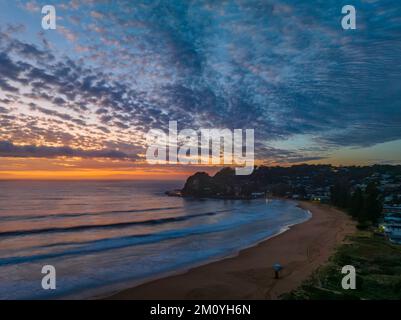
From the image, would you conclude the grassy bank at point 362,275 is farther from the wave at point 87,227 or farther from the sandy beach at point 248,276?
the wave at point 87,227

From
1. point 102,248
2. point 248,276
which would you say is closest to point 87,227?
point 102,248

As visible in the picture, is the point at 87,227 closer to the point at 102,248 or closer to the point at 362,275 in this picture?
the point at 102,248

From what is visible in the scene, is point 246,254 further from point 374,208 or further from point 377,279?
point 374,208

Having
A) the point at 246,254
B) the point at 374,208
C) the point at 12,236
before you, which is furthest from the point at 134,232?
the point at 374,208

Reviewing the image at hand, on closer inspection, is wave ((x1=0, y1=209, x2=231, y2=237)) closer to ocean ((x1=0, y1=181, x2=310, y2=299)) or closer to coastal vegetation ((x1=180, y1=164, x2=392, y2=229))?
ocean ((x1=0, y1=181, x2=310, y2=299))

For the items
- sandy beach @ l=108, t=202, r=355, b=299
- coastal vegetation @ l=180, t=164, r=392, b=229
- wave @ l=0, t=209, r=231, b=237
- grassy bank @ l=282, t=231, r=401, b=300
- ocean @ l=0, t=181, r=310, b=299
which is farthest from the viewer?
coastal vegetation @ l=180, t=164, r=392, b=229

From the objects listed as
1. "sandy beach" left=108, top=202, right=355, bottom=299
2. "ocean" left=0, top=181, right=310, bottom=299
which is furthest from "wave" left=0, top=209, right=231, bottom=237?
"sandy beach" left=108, top=202, right=355, bottom=299
